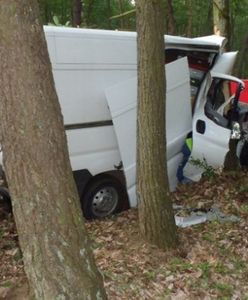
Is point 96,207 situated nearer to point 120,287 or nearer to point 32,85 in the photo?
point 120,287

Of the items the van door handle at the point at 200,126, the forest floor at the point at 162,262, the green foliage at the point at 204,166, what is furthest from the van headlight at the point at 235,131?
the forest floor at the point at 162,262

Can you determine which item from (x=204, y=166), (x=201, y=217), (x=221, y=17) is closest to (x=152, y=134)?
(x=201, y=217)

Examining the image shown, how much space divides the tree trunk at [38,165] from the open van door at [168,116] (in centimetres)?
366

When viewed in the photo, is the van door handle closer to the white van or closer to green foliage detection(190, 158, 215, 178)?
the white van

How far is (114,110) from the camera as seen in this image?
670cm

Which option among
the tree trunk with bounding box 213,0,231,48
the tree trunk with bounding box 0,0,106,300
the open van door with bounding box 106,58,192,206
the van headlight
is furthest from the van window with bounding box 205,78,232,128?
the tree trunk with bounding box 0,0,106,300

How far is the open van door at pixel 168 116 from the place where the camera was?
22.2ft

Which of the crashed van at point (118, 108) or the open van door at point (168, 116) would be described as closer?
the crashed van at point (118, 108)

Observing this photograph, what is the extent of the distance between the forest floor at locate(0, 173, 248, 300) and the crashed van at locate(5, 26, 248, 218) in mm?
654

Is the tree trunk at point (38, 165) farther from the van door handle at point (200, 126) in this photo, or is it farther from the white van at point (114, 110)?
the van door handle at point (200, 126)

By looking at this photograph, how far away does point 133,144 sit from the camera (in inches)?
276

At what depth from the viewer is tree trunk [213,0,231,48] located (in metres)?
8.94

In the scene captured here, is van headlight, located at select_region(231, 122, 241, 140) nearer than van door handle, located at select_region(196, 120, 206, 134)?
Yes

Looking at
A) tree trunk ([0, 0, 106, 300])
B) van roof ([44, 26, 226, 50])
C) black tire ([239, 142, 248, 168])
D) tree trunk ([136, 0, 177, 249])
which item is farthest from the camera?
black tire ([239, 142, 248, 168])
